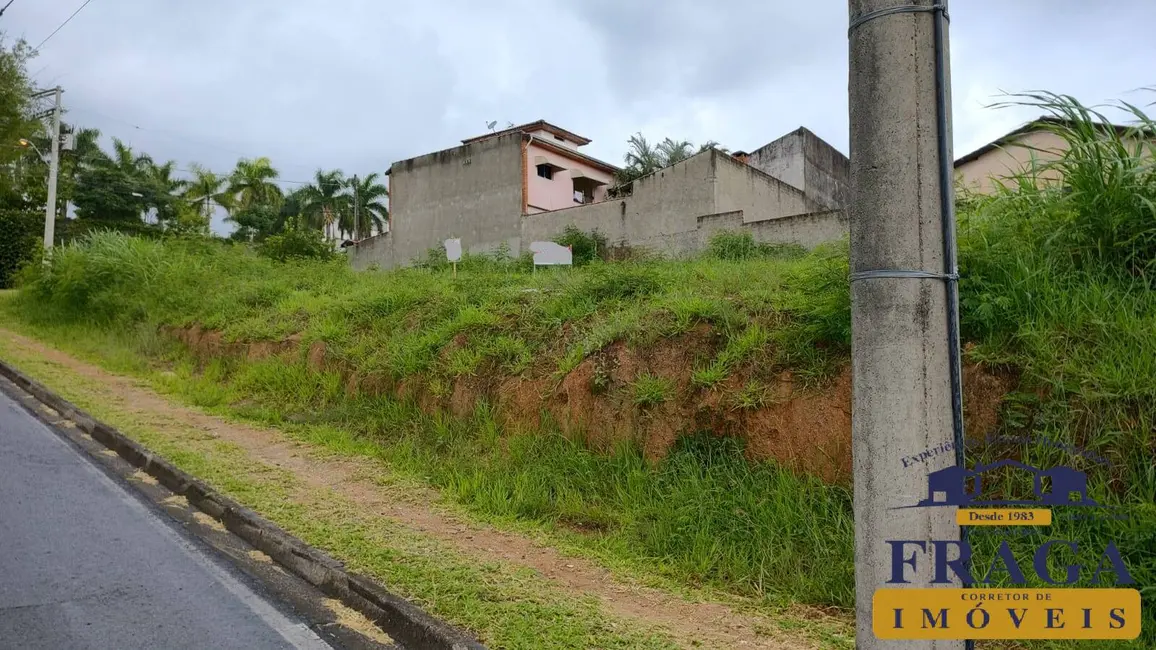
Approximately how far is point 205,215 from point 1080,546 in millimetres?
48192

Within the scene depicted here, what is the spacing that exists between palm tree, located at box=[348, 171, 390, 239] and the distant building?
2136 cm

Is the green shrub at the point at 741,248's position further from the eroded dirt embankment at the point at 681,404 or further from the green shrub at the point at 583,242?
the eroded dirt embankment at the point at 681,404

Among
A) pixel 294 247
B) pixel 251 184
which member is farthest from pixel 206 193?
pixel 294 247

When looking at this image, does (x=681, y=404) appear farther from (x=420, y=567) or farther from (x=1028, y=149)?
(x=1028, y=149)

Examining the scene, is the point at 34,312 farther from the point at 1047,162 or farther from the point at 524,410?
the point at 1047,162

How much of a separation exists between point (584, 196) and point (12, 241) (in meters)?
20.9

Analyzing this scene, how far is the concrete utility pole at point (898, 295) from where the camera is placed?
7.02 ft

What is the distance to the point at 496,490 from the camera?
228 inches

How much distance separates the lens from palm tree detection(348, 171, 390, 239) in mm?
49750

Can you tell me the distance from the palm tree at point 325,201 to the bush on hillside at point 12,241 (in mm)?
21619

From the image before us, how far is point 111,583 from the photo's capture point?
411cm

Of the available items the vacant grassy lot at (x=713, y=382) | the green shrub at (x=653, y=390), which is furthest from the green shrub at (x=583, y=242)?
the green shrub at (x=653, y=390)

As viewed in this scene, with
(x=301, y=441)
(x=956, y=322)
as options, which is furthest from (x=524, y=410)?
(x=956, y=322)

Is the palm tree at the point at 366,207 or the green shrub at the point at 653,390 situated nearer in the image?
the green shrub at the point at 653,390
